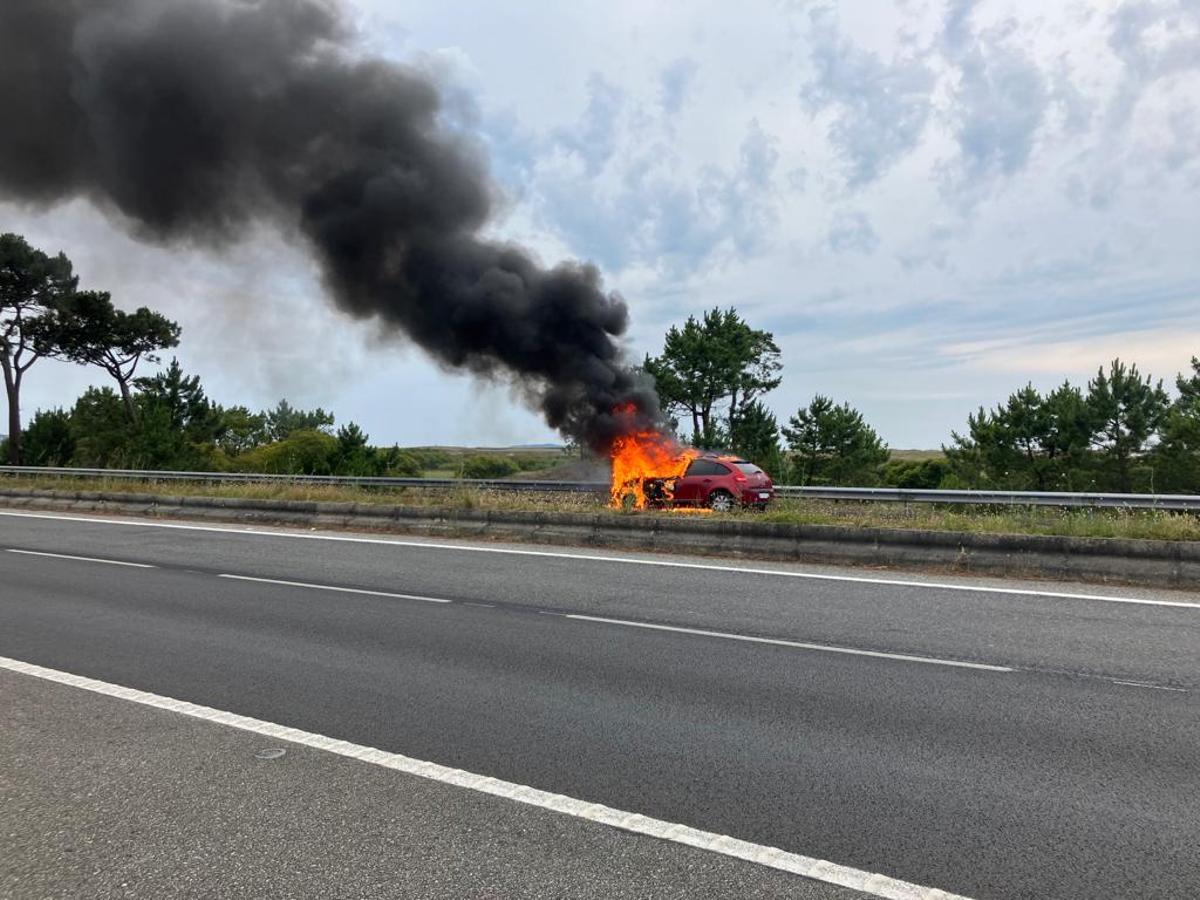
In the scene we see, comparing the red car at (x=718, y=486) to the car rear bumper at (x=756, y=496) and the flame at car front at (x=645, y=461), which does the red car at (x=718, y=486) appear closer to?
the car rear bumper at (x=756, y=496)

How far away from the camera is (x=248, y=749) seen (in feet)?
13.5

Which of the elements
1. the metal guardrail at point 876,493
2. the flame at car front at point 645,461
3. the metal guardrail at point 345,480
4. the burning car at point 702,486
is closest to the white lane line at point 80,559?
the metal guardrail at point 345,480

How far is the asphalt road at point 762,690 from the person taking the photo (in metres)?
3.18

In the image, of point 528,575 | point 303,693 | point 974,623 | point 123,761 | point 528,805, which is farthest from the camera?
point 528,575

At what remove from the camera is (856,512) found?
43.0 ft

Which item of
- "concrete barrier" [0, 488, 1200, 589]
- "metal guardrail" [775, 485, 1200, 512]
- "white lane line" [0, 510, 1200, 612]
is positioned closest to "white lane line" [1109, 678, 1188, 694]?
"white lane line" [0, 510, 1200, 612]

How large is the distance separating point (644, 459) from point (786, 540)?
11858mm

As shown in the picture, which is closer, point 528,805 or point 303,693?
point 528,805

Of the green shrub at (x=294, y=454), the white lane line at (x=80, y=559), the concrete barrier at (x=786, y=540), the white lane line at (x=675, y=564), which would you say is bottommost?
the white lane line at (x=80, y=559)

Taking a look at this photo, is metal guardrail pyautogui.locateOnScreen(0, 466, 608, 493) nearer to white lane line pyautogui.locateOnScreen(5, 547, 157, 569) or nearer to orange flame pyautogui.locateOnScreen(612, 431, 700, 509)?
orange flame pyautogui.locateOnScreen(612, 431, 700, 509)

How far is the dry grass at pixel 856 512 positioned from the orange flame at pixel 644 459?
7.10ft

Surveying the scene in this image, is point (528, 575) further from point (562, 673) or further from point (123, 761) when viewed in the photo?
point (123, 761)

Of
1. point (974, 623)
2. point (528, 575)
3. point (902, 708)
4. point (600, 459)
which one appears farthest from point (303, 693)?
point (600, 459)

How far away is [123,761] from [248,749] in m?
0.58
